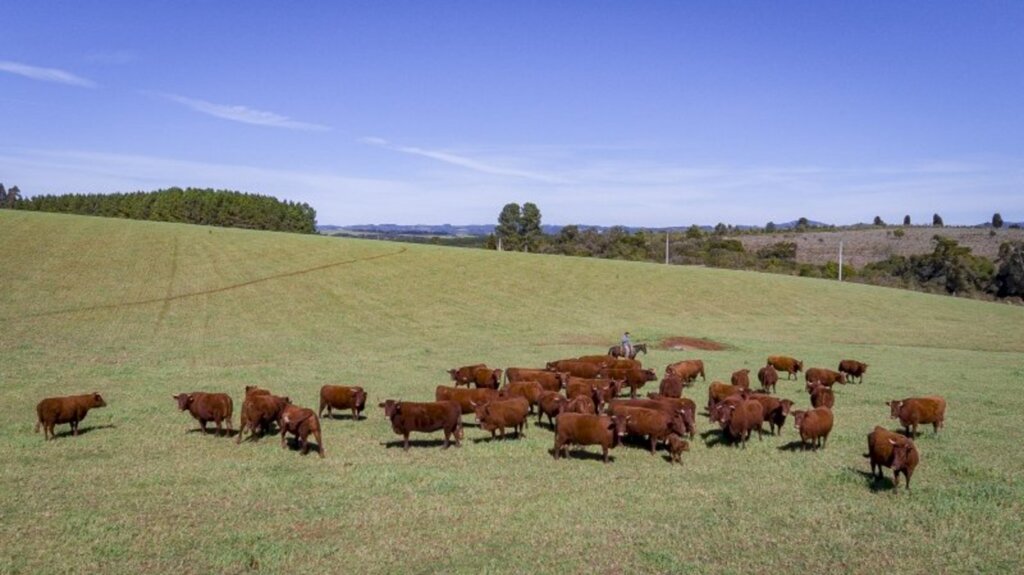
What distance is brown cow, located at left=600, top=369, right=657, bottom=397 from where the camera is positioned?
76.6 ft

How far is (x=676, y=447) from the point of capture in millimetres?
14898

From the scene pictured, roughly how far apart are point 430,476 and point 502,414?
3466mm

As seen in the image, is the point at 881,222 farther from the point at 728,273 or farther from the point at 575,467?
the point at 575,467

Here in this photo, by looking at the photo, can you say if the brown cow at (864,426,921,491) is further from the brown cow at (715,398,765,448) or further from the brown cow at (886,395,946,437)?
the brown cow at (886,395,946,437)

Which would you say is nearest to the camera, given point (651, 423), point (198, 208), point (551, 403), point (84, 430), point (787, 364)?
point (651, 423)

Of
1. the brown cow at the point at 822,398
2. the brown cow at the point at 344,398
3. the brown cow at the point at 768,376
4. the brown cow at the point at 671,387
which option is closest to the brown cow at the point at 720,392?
the brown cow at the point at 671,387

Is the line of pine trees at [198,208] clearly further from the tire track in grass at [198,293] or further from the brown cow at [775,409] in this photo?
the brown cow at [775,409]

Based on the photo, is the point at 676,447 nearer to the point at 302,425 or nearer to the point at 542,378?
the point at 542,378

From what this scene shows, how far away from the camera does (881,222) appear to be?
571 ft

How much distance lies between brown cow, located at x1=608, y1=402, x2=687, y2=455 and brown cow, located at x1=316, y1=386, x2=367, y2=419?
6.73 meters

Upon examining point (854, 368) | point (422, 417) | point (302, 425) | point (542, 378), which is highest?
point (422, 417)

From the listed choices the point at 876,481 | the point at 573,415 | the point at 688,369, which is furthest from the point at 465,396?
the point at 688,369

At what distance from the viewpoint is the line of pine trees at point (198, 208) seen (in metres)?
126

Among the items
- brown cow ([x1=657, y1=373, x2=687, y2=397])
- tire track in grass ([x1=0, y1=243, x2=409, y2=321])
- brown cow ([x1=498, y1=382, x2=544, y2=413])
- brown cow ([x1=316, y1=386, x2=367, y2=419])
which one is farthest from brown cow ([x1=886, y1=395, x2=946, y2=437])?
tire track in grass ([x1=0, y1=243, x2=409, y2=321])
